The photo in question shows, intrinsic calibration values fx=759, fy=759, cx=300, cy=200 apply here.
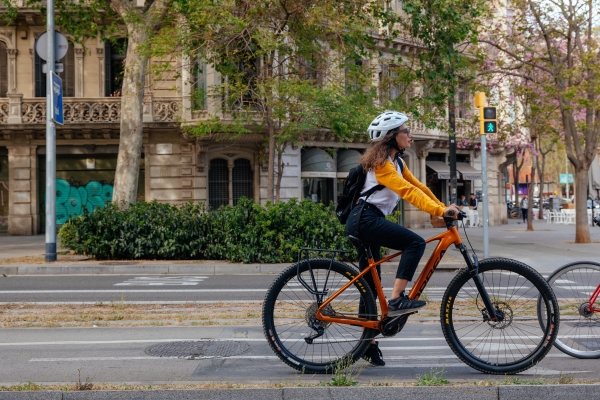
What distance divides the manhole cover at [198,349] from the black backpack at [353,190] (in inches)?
62.8

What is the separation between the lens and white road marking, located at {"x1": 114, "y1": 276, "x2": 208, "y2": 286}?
1272cm

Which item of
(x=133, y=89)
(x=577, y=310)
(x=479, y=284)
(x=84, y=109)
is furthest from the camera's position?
(x=84, y=109)

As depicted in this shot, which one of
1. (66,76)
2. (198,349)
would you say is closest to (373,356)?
(198,349)

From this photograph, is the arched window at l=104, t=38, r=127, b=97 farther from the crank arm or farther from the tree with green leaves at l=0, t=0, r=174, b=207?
the crank arm

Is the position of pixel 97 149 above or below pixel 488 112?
above

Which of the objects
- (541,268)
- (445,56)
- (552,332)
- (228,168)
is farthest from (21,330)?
(228,168)

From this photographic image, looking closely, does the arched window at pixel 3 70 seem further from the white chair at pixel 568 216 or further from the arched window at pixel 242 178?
the white chair at pixel 568 216

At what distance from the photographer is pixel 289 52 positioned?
19672mm

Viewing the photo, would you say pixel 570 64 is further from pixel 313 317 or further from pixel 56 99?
pixel 313 317

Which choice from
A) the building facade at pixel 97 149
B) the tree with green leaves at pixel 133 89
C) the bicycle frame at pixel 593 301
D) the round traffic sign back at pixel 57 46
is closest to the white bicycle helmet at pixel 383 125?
the bicycle frame at pixel 593 301

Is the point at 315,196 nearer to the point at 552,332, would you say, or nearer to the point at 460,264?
the point at 460,264

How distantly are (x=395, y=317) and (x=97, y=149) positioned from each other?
25.9 m

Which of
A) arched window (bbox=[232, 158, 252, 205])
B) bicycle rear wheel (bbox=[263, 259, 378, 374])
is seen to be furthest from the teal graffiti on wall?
bicycle rear wheel (bbox=[263, 259, 378, 374])

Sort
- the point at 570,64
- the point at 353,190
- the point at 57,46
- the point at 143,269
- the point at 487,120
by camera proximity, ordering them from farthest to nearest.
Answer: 1. the point at 570,64
2. the point at 57,46
3. the point at 143,269
4. the point at 487,120
5. the point at 353,190
